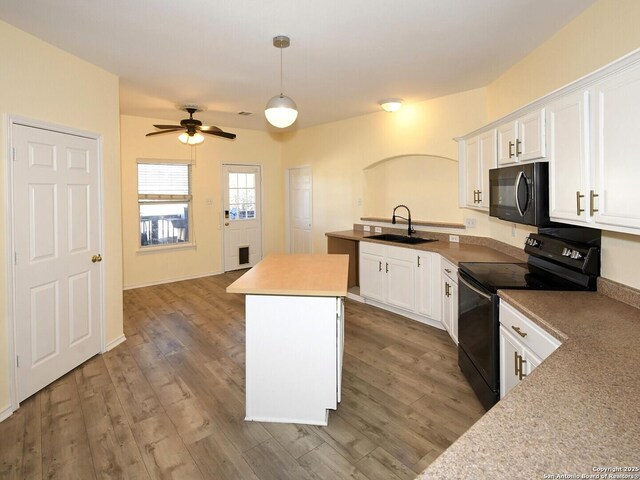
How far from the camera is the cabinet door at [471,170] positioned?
3391 millimetres

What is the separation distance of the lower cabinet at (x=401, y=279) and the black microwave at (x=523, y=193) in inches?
45.9

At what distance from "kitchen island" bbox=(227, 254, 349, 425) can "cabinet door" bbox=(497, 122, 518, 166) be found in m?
1.55

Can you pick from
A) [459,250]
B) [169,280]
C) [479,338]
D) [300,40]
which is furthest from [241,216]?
[479,338]

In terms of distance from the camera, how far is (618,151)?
162 centimetres

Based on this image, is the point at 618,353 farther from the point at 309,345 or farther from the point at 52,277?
the point at 52,277

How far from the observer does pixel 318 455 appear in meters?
2.08

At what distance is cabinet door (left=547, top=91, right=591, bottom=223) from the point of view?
1842 mm

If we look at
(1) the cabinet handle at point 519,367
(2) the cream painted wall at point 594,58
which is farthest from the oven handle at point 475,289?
(2) the cream painted wall at point 594,58

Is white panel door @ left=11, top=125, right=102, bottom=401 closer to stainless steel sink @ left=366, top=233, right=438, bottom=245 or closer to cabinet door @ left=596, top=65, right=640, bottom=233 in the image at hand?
stainless steel sink @ left=366, top=233, right=438, bottom=245

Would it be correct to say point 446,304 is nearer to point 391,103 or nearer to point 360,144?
point 391,103

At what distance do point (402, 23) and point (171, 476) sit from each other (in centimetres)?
311

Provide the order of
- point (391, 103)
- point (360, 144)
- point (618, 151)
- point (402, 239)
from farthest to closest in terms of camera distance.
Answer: point (360, 144), point (402, 239), point (391, 103), point (618, 151)

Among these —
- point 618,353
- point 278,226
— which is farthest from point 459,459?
point 278,226

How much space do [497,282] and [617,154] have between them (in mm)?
1022
